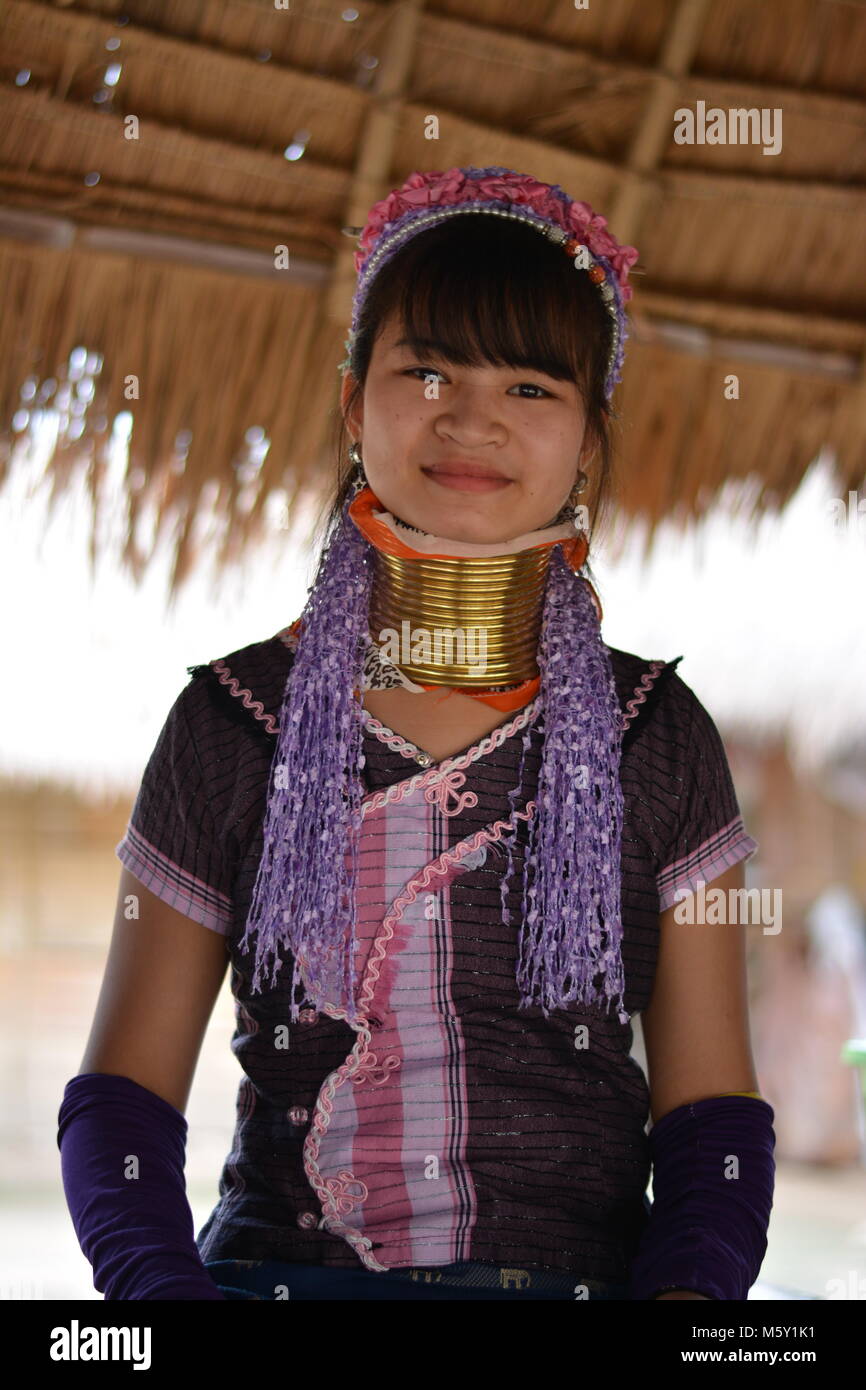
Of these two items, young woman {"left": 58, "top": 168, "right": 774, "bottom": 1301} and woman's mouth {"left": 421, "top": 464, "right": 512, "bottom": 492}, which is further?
woman's mouth {"left": 421, "top": 464, "right": 512, "bottom": 492}

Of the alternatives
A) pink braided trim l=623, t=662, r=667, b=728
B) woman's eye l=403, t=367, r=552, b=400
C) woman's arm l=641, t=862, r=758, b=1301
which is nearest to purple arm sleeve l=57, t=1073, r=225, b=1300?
woman's arm l=641, t=862, r=758, b=1301

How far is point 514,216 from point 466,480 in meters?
0.39

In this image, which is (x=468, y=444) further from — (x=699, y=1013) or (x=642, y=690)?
(x=699, y=1013)

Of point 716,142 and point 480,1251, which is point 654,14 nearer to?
point 716,142

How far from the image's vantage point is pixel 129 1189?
167cm

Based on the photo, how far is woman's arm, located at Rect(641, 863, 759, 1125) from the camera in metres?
1.86

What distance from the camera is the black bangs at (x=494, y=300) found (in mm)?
1870

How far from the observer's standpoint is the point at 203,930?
1.88 meters

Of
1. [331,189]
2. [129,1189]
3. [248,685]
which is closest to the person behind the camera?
[129,1189]

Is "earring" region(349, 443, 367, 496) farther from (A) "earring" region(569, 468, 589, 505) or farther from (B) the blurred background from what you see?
(B) the blurred background

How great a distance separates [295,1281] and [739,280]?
2.49 metres

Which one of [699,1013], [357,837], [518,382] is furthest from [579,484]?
[699,1013]

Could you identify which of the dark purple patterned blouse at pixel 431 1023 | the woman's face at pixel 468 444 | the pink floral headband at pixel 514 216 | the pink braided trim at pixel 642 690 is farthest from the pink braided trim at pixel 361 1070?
the pink floral headband at pixel 514 216

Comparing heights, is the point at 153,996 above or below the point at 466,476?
below
